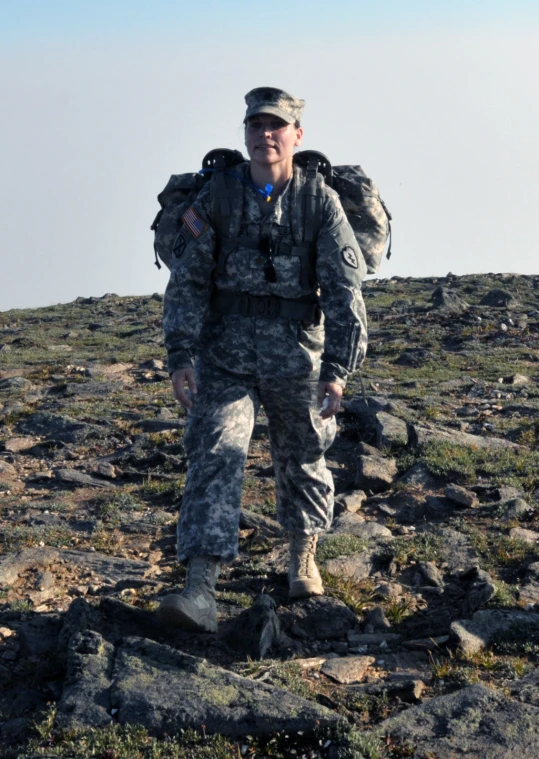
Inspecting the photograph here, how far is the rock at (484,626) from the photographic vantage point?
5.79 meters

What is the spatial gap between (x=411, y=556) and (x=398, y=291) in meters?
27.9

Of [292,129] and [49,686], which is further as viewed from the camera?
[292,129]

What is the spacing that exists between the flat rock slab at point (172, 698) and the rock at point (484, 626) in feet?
4.82

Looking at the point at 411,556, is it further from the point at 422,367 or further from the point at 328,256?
the point at 422,367

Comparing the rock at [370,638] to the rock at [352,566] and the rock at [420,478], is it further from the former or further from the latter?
the rock at [420,478]

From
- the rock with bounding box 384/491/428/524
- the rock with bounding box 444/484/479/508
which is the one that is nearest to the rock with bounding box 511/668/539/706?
the rock with bounding box 384/491/428/524

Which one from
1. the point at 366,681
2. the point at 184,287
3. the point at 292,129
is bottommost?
the point at 366,681

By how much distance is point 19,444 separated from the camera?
12016 mm

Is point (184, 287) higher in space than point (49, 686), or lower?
higher

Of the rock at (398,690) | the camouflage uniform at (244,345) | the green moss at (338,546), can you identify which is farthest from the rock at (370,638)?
the green moss at (338,546)

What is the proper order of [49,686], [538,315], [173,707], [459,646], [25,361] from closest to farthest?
[173,707] → [49,686] → [459,646] → [25,361] → [538,315]

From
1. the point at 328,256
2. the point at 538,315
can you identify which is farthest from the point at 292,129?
the point at 538,315

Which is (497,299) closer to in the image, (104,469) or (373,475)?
(373,475)

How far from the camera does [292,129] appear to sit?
19.8 ft
